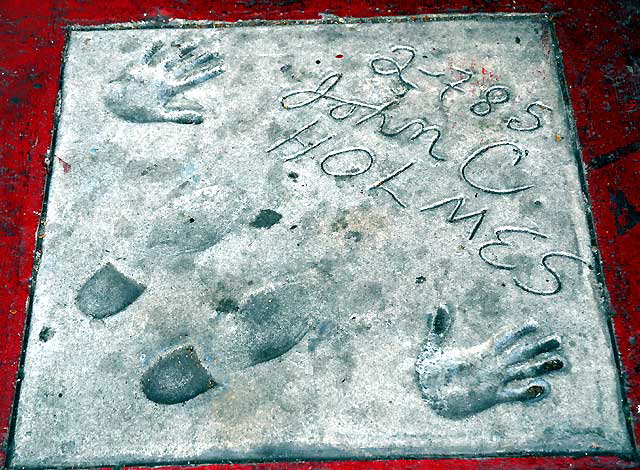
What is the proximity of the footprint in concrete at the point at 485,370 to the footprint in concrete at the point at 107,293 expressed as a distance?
4.88ft

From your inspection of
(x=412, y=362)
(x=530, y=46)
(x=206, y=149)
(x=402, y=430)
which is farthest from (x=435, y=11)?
(x=402, y=430)

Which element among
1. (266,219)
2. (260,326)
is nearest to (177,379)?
(260,326)

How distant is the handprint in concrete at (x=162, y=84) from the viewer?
420 cm

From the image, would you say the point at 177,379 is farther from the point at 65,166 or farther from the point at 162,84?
the point at 162,84

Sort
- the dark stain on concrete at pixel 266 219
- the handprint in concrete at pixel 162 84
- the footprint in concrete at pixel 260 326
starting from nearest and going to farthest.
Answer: the footprint in concrete at pixel 260 326 → the dark stain on concrete at pixel 266 219 → the handprint in concrete at pixel 162 84

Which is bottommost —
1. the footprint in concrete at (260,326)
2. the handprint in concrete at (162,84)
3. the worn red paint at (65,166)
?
the footprint in concrete at (260,326)

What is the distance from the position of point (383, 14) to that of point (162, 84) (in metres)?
1.47

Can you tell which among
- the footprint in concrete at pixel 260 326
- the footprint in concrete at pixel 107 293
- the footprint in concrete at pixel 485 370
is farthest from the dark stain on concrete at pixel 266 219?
the footprint in concrete at pixel 485 370

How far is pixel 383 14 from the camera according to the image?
4559 millimetres

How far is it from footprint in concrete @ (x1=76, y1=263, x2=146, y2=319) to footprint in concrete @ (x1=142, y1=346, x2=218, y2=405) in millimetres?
386

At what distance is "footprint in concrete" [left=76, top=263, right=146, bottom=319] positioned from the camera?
358 cm

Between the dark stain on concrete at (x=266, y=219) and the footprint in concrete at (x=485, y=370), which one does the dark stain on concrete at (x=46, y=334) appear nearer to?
the dark stain on concrete at (x=266, y=219)

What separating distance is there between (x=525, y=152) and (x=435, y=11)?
3.93 feet

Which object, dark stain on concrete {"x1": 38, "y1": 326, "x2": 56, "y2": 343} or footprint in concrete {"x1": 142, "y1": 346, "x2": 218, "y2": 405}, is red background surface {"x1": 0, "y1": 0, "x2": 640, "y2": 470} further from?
footprint in concrete {"x1": 142, "y1": 346, "x2": 218, "y2": 405}
